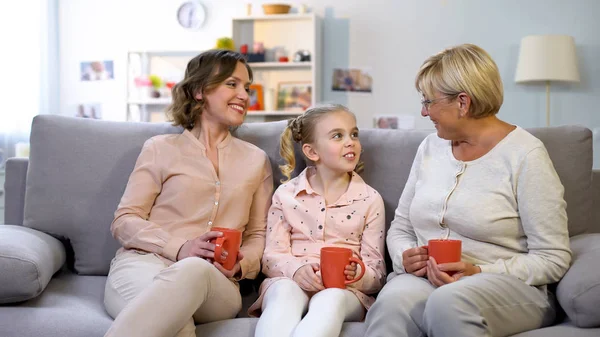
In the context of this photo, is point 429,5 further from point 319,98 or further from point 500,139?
point 500,139

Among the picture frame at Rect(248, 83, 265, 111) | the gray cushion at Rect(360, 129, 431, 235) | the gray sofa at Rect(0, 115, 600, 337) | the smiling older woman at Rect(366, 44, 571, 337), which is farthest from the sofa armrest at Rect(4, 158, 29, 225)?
the picture frame at Rect(248, 83, 265, 111)

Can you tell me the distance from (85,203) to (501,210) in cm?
133

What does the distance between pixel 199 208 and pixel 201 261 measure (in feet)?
1.33

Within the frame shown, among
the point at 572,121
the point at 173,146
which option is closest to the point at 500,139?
the point at 173,146

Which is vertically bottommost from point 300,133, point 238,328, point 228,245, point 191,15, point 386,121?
point 238,328

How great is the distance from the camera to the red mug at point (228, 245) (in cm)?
164

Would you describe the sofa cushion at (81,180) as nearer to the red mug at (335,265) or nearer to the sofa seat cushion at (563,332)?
the red mug at (335,265)

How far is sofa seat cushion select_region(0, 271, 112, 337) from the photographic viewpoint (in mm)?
1676

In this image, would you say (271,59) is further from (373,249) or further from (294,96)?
(373,249)

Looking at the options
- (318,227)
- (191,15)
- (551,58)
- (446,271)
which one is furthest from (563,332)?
(191,15)

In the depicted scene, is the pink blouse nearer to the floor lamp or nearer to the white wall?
the floor lamp

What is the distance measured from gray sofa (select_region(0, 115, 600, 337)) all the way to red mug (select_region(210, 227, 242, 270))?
160 mm

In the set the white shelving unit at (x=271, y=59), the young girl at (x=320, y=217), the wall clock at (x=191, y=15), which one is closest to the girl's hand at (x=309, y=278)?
the young girl at (x=320, y=217)

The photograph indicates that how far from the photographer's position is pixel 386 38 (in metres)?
5.14
